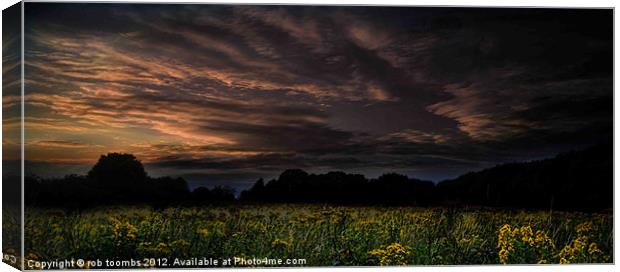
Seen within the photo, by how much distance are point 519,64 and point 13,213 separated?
6.67 metres

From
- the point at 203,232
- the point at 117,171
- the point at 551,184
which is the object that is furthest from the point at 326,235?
the point at 551,184

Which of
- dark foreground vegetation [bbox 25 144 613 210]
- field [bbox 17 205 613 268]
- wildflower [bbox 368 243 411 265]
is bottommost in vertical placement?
wildflower [bbox 368 243 411 265]

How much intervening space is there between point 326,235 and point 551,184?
3058 mm

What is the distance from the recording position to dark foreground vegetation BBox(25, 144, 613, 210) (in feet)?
45.9

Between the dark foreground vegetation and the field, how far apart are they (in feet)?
0.40

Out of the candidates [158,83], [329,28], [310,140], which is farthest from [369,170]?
[158,83]

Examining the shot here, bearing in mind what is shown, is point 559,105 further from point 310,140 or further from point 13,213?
point 13,213

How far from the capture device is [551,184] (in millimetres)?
14992

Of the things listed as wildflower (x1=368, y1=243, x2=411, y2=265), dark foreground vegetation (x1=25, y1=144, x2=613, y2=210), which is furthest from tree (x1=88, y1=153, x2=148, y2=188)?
wildflower (x1=368, y1=243, x2=411, y2=265)

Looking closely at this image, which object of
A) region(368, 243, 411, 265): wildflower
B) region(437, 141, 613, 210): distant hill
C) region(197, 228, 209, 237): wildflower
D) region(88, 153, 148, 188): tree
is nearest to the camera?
region(88, 153, 148, 188): tree

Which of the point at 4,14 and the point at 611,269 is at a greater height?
the point at 4,14

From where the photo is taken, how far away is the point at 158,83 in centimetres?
1410

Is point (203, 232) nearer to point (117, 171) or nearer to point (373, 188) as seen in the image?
point (117, 171)

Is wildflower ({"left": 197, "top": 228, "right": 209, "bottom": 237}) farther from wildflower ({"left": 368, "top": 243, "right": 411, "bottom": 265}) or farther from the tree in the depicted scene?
wildflower ({"left": 368, "top": 243, "right": 411, "bottom": 265})
